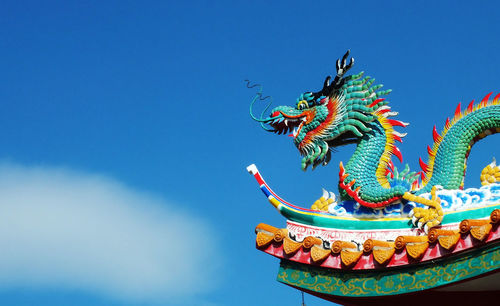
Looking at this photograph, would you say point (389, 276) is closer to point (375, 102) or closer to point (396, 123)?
point (396, 123)

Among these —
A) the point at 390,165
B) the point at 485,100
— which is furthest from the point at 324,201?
the point at 485,100

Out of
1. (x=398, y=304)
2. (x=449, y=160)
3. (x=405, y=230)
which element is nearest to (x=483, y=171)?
(x=449, y=160)

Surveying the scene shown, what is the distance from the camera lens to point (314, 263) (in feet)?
33.8

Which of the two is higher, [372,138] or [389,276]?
[372,138]

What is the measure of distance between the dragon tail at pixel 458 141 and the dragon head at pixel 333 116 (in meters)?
1.04

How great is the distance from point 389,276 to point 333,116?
8.64 feet

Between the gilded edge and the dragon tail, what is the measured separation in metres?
1.31

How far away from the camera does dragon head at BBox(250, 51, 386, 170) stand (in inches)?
448

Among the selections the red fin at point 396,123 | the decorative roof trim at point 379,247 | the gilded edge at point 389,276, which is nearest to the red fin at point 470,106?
the red fin at point 396,123

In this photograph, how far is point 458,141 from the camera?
1077cm

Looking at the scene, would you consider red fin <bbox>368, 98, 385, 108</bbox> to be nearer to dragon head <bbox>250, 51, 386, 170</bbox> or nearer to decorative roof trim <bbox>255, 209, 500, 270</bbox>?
dragon head <bbox>250, 51, 386, 170</bbox>

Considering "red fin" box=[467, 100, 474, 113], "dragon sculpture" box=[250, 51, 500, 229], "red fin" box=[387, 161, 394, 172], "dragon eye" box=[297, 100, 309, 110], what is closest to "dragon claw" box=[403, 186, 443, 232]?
"dragon sculpture" box=[250, 51, 500, 229]

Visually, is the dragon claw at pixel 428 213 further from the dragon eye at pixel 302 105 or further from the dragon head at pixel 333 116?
the dragon eye at pixel 302 105

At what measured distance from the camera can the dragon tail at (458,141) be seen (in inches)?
416
